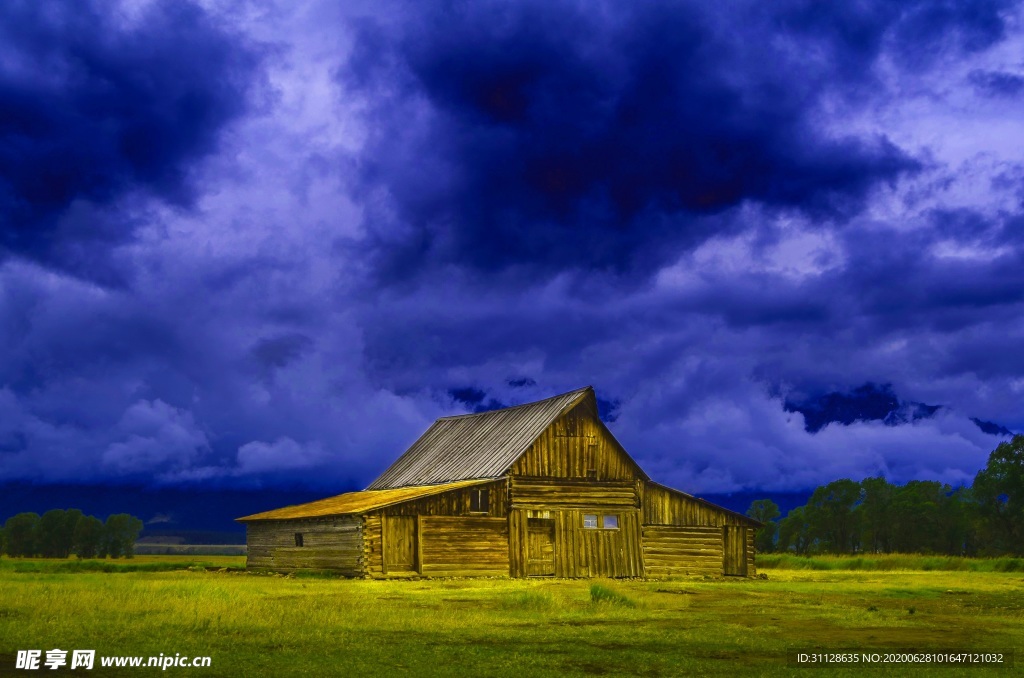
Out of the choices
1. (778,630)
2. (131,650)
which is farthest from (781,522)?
(131,650)

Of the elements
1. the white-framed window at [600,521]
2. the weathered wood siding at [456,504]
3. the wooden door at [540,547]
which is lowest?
the wooden door at [540,547]

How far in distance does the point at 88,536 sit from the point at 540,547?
74.0 metres

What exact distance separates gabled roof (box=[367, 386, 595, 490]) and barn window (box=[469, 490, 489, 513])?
1245 millimetres

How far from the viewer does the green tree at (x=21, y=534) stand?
102m

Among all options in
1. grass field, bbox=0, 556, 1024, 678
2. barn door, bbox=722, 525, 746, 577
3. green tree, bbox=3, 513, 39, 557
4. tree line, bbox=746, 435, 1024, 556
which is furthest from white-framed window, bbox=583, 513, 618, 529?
green tree, bbox=3, 513, 39, 557

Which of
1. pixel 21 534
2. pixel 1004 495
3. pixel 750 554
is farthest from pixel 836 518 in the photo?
pixel 21 534

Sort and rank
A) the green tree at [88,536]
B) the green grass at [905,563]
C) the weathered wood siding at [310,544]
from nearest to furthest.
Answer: the weathered wood siding at [310,544] → the green grass at [905,563] → the green tree at [88,536]

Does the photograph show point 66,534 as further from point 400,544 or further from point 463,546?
point 463,546

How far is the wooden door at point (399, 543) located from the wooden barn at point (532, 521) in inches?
1.6

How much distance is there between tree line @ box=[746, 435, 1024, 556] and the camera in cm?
9469

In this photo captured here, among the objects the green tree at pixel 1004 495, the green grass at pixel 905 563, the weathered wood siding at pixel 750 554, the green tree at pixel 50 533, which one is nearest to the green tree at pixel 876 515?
the green tree at pixel 1004 495

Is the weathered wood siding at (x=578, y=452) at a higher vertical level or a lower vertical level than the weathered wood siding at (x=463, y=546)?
higher

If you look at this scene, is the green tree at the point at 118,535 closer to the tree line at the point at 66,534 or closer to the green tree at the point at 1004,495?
the tree line at the point at 66,534

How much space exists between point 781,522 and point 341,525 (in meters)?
81.8
